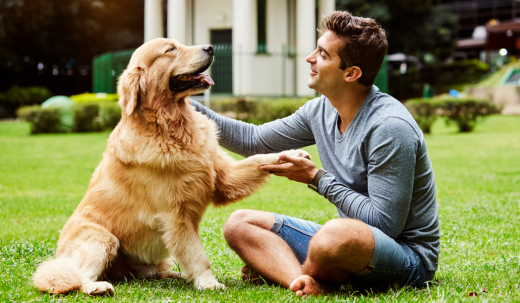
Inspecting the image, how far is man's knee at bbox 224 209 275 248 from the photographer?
3318mm

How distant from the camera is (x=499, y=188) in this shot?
7531 mm

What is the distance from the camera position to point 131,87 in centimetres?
344

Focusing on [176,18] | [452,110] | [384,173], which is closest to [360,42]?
[384,173]

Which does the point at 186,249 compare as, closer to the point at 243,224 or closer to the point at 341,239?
the point at 243,224

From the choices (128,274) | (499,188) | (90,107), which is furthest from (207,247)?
(90,107)

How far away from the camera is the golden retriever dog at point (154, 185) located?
328cm

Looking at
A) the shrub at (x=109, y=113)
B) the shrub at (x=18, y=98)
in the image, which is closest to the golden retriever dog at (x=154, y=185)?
the shrub at (x=109, y=113)

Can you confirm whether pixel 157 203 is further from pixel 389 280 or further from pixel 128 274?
pixel 389 280

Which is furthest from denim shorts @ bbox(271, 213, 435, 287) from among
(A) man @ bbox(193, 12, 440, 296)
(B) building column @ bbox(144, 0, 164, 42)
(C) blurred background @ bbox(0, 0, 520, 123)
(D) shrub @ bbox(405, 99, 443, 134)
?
(B) building column @ bbox(144, 0, 164, 42)

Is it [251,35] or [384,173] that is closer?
[384,173]

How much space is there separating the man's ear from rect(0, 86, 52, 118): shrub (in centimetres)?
2812

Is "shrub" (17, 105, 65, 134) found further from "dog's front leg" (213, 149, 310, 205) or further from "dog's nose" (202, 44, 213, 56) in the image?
"dog's front leg" (213, 149, 310, 205)

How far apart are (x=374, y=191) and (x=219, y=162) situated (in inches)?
48.2

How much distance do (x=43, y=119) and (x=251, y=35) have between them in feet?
26.4
